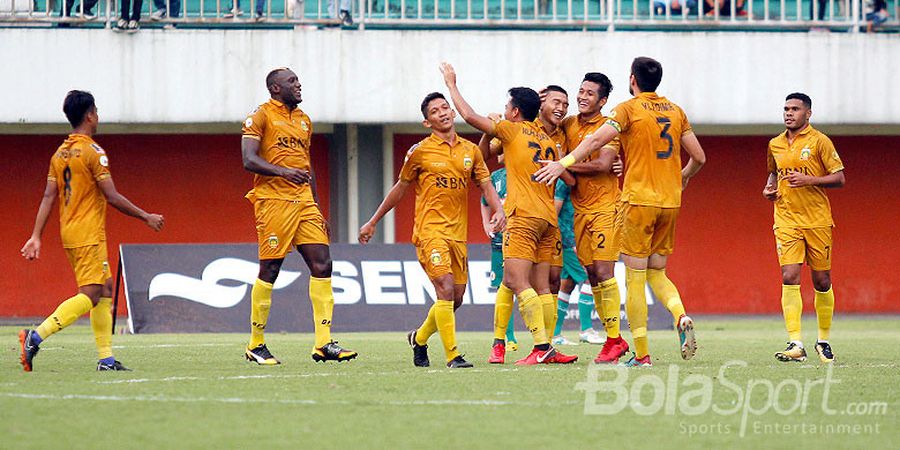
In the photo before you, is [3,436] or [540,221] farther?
[540,221]

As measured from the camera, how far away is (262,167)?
10719mm

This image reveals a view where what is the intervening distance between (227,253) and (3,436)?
12.6m

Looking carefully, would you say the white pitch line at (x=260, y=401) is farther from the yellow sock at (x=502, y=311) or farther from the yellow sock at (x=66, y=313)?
the yellow sock at (x=502, y=311)

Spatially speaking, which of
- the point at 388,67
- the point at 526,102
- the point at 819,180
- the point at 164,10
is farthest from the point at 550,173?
the point at 164,10

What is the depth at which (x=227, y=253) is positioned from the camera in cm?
1905

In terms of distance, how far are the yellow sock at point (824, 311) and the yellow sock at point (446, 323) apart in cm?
313

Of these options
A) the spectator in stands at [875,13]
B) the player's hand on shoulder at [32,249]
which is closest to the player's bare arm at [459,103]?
the player's hand on shoulder at [32,249]

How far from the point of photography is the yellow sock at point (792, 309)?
11.5 meters

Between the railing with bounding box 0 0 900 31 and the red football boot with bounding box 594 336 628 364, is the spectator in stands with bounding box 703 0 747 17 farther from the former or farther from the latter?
the red football boot with bounding box 594 336 628 364

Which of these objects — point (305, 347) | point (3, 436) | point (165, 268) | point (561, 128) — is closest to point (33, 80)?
point (165, 268)

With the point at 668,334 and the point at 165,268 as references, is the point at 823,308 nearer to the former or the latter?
the point at 668,334

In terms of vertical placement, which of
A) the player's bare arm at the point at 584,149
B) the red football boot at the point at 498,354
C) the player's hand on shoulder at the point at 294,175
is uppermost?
the player's bare arm at the point at 584,149

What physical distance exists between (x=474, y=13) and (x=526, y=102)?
12.4 metres

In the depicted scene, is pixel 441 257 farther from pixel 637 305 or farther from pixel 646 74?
pixel 646 74
